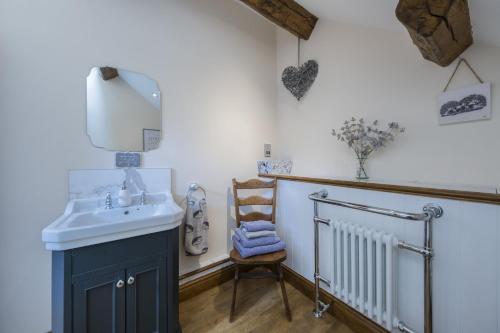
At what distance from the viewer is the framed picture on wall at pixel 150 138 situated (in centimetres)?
147

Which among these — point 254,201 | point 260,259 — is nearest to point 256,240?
point 260,259

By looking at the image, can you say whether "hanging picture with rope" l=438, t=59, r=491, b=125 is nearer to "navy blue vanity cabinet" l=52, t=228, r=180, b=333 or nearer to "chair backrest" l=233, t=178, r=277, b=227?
"chair backrest" l=233, t=178, r=277, b=227

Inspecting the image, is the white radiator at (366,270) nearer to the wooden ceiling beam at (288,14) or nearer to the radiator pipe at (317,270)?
the radiator pipe at (317,270)

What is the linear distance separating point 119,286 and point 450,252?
5.08 ft

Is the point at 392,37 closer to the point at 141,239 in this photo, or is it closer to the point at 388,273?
the point at 388,273

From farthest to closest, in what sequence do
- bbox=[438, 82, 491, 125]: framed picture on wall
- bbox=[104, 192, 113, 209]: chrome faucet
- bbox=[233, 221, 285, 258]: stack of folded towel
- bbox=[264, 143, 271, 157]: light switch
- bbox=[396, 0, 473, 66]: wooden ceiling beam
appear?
bbox=[264, 143, 271, 157]: light switch
bbox=[233, 221, 285, 258]: stack of folded towel
bbox=[104, 192, 113, 209]: chrome faucet
bbox=[438, 82, 491, 125]: framed picture on wall
bbox=[396, 0, 473, 66]: wooden ceiling beam

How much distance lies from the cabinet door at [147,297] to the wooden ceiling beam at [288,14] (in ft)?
6.26

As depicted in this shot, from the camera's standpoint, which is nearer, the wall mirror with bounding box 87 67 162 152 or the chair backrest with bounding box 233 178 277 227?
the wall mirror with bounding box 87 67 162 152

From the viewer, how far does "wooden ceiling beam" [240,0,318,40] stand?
5.34 feet

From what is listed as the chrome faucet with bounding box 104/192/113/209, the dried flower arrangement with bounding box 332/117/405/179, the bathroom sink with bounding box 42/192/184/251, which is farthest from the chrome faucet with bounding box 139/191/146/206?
the dried flower arrangement with bounding box 332/117/405/179

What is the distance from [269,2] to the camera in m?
1.63

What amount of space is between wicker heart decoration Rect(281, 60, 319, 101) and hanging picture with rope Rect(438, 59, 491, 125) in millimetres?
992

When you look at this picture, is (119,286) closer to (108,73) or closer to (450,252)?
(108,73)

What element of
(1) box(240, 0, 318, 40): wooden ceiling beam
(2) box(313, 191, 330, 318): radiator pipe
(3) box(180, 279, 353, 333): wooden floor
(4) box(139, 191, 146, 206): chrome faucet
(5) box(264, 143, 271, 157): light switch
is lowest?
(3) box(180, 279, 353, 333): wooden floor
